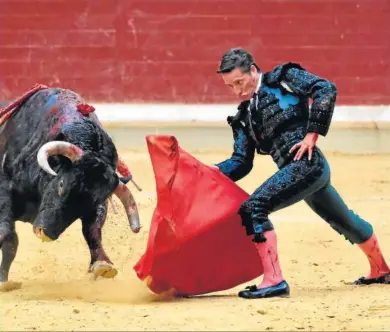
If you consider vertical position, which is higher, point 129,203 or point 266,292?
point 129,203

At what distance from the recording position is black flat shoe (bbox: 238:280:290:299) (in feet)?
15.3

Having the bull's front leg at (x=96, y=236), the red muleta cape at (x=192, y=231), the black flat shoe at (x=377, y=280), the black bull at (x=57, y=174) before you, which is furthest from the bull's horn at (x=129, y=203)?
the black flat shoe at (x=377, y=280)

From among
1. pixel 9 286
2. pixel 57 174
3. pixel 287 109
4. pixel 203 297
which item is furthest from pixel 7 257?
pixel 287 109

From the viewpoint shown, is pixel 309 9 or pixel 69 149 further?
pixel 309 9

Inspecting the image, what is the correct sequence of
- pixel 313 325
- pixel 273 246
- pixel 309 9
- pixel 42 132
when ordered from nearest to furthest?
pixel 313 325, pixel 273 246, pixel 42 132, pixel 309 9

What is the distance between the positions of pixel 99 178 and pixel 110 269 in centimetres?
40

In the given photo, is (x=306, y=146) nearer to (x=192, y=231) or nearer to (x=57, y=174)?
(x=192, y=231)

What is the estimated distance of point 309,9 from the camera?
10602 mm

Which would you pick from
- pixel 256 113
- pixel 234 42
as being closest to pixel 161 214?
pixel 256 113

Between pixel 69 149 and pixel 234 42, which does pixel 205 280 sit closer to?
pixel 69 149

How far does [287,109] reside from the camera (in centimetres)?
481

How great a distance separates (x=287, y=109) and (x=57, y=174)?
93cm

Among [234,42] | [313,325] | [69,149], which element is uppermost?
[234,42]

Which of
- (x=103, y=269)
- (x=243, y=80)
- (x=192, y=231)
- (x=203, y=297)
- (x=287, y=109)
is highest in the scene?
(x=243, y=80)
